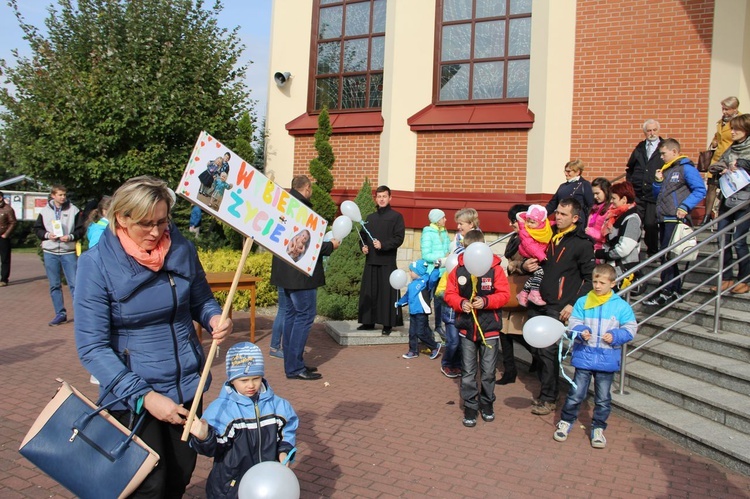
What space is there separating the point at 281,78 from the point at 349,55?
5.11ft

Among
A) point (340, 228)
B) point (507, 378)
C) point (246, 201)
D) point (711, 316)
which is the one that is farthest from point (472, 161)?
point (246, 201)

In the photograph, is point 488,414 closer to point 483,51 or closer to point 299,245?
point 299,245

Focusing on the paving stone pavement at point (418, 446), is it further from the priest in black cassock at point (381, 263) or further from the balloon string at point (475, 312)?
the priest in black cassock at point (381, 263)

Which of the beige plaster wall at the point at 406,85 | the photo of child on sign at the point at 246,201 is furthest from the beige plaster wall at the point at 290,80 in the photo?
the photo of child on sign at the point at 246,201

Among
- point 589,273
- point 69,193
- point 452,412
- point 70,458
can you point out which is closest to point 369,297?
point 452,412

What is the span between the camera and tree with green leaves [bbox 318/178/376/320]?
10.8 meters

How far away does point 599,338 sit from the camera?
5.43 meters

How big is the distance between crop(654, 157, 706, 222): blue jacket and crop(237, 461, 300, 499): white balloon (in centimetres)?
614

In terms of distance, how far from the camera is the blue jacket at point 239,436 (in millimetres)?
3342

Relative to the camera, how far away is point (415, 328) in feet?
27.8

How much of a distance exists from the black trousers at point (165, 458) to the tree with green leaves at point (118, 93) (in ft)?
34.8

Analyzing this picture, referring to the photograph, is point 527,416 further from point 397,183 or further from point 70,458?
point 397,183

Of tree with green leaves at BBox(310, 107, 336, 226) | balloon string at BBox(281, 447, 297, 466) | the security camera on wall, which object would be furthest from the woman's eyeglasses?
the security camera on wall

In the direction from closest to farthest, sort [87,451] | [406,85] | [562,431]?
1. [87,451]
2. [562,431]
3. [406,85]
